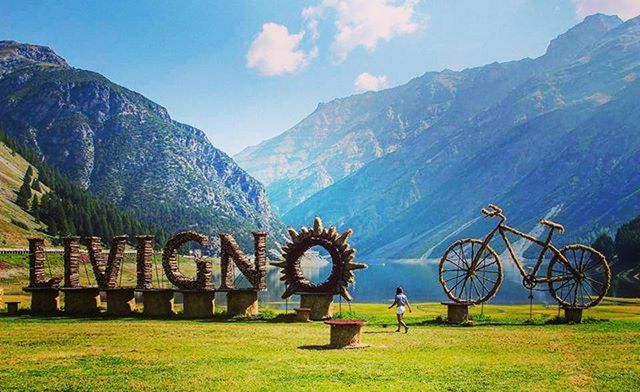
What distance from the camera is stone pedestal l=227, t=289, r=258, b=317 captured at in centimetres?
4759

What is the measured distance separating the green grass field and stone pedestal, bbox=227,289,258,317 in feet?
20.8

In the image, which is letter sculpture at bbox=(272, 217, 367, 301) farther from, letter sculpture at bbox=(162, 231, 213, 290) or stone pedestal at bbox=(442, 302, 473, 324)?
stone pedestal at bbox=(442, 302, 473, 324)

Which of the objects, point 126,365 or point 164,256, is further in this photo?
point 164,256

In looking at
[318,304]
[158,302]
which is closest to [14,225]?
[158,302]

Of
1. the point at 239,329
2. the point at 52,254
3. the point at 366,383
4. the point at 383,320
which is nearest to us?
the point at 366,383

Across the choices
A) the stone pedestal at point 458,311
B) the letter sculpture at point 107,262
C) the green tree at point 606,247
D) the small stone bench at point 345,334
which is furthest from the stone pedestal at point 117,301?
the green tree at point 606,247

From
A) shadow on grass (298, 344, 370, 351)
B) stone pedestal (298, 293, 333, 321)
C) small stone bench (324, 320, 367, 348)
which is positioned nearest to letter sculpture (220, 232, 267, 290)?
stone pedestal (298, 293, 333, 321)

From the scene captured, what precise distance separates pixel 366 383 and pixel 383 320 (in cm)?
2698

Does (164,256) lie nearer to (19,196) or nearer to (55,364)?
(55,364)

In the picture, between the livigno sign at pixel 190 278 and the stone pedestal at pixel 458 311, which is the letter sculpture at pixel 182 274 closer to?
the livigno sign at pixel 190 278

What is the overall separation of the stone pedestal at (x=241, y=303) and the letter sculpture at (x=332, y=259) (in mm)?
2746

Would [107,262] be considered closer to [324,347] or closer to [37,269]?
[37,269]

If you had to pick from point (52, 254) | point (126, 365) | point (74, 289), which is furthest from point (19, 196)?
Result: point (126, 365)

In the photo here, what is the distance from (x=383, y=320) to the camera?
4828 cm
